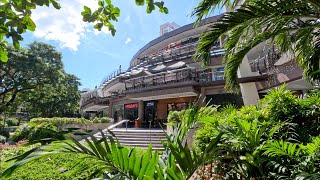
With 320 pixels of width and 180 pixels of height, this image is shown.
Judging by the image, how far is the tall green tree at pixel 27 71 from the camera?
27.8m

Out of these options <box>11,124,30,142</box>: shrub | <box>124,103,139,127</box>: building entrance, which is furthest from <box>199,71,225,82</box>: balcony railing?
<box>11,124,30,142</box>: shrub

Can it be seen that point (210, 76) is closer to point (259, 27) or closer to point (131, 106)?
point (131, 106)

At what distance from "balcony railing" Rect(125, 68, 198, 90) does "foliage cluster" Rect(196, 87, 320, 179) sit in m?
15.5

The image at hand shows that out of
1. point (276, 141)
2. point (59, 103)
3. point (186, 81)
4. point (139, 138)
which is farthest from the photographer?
point (59, 103)

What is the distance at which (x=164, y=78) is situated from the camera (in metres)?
22.4

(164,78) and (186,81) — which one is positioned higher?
(164,78)

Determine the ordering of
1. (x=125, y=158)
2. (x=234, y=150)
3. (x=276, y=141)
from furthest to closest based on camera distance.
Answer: (x=234, y=150), (x=276, y=141), (x=125, y=158)

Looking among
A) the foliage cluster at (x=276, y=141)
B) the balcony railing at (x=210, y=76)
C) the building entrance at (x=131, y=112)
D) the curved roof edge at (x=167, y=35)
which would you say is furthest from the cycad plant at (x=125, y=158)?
the building entrance at (x=131, y=112)

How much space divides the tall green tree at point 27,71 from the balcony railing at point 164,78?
1069 cm

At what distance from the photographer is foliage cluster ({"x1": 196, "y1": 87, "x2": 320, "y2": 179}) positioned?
3.19m

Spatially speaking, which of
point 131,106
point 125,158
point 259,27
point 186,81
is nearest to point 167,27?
point 131,106

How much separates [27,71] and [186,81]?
18076 millimetres

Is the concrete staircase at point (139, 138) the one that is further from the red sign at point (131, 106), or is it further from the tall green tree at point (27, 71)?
the tall green tree at point (27, 71)

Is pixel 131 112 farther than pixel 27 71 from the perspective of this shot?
Yes
